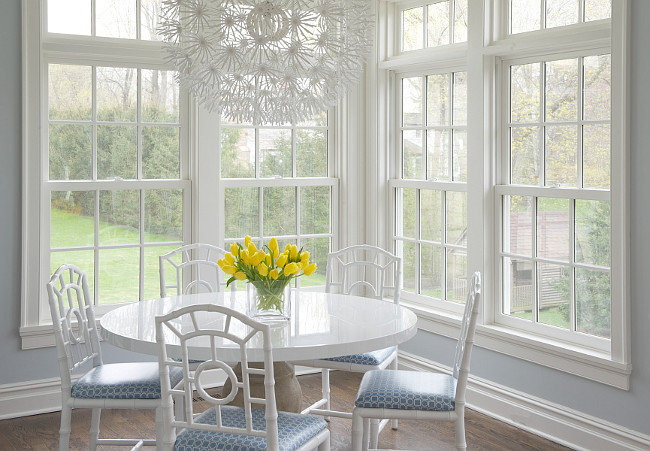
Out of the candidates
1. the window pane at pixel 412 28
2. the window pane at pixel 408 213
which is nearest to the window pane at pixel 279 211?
the window pane at pixel 408 213

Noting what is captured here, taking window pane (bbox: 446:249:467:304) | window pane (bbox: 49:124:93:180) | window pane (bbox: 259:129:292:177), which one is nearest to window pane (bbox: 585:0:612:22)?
window pane (bbox: 446:249:467:304)

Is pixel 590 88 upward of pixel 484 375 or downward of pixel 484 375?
upward

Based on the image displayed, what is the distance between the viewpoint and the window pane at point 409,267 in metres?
5.03

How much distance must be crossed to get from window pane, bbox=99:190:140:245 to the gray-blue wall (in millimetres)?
498

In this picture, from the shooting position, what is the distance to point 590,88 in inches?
147

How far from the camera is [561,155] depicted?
3.93 m

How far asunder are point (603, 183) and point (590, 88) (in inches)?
19.3

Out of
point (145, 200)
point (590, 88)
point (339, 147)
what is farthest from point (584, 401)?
point (145, 200)

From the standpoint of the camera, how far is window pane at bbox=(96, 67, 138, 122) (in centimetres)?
448

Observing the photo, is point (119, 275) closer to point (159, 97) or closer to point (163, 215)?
point (163, 215)

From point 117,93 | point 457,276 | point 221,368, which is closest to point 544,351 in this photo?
point 457,276

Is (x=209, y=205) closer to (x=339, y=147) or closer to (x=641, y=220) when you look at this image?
(x=339, y=147)

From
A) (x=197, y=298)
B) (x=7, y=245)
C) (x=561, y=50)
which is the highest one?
(x=561, y=50)

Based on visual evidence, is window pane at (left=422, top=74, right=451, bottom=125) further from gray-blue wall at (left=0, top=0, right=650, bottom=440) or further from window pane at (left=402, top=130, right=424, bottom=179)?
gray-blue wall at (left=0, top=0, right=650, bottom=440)
